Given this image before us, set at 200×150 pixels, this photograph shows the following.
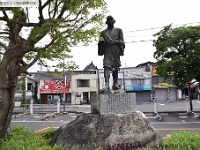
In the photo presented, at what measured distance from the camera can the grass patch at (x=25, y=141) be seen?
6.09 metres

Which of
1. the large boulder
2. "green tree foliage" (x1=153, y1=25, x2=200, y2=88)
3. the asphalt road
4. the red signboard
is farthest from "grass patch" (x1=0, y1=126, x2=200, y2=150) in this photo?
the red signboard

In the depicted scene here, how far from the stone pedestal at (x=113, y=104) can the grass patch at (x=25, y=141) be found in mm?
1542

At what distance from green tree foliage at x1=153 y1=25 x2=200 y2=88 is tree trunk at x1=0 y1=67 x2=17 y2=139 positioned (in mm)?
13758

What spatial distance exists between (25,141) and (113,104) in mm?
2890

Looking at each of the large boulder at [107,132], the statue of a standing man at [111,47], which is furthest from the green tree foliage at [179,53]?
the large boulder at [107,132]

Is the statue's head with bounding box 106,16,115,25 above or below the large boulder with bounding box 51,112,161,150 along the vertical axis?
above

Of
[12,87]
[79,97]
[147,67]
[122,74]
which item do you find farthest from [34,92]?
[12,87]

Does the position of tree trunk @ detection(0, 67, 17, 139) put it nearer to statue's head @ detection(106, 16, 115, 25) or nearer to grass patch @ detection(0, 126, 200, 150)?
grass patch @ detection(0, 126, 200, 150)

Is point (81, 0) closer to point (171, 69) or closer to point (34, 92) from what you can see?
point (171, 69)

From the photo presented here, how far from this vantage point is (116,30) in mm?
7637

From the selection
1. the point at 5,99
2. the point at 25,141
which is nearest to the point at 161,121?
the point at 25,141

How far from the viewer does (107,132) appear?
611 centimetres

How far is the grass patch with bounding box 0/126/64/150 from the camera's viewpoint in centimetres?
609

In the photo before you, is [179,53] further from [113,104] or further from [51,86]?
[51,86]
